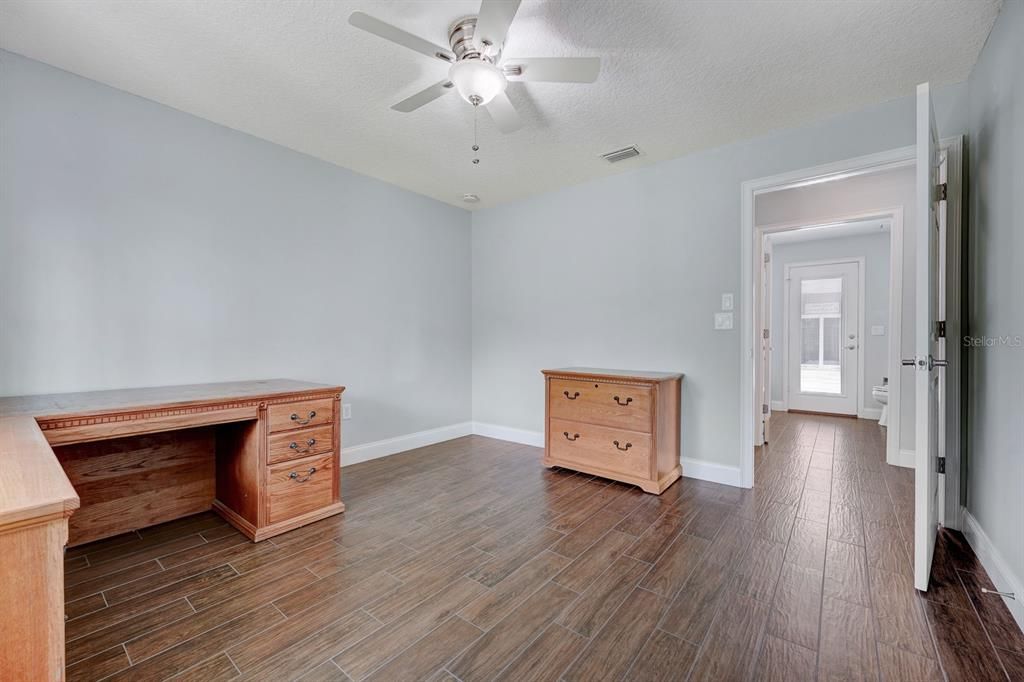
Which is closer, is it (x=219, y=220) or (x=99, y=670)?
(x=99, y=670)

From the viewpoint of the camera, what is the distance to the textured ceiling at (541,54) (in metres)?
1.74

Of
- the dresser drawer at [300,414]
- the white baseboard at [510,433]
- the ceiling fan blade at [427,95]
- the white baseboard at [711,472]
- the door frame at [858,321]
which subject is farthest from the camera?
the door frame at [858,321]

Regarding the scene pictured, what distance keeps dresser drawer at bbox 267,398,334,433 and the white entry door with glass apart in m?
6.09

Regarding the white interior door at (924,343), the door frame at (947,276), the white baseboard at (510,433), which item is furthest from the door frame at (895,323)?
the white baseboard at (510,433)

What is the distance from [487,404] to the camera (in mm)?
4395

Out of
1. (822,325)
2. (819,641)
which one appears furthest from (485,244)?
(822,325)

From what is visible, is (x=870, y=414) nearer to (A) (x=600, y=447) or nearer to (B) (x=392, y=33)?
(A) (x=600, y=447)

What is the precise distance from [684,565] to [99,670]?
7.03 ft

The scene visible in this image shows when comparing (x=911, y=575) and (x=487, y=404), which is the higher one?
(x=487, y=404)

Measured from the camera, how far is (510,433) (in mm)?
4176

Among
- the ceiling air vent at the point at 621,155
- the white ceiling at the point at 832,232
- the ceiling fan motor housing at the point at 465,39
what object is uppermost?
the white ceiling at the point at 832,232

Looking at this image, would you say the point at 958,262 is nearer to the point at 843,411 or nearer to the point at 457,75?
the point at 457,75

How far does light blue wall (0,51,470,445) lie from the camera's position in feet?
6.84

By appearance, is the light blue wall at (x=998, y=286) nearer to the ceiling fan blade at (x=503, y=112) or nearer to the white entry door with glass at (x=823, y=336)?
the ceiling fan blade at (x=503, y=112)
